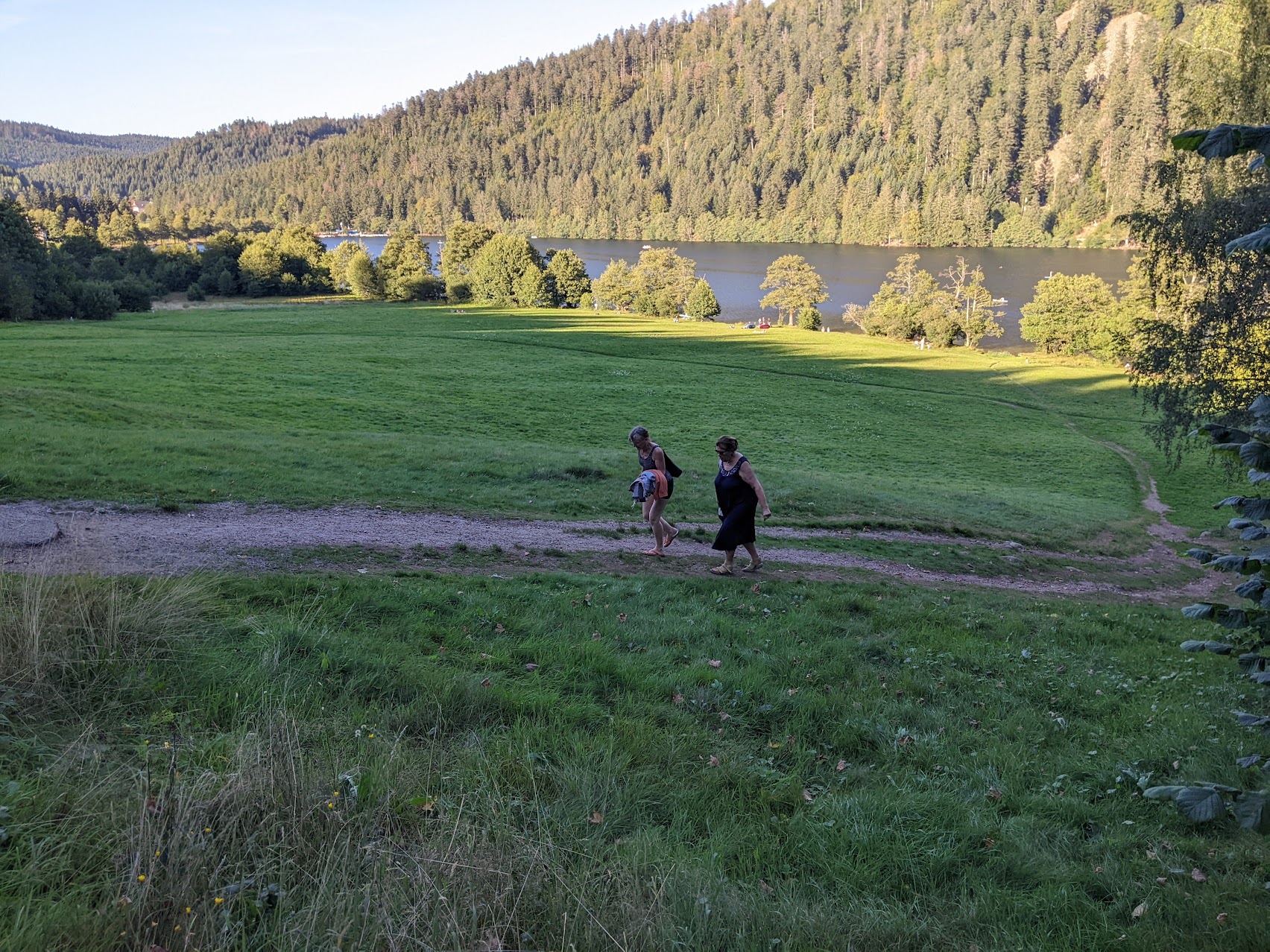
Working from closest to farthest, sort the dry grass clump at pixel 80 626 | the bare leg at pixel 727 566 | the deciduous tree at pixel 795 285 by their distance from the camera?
the dry grass clump at pixel 80 626 < the bare leg at pixel 727 566 < the deciduous tree at pixel 795 285

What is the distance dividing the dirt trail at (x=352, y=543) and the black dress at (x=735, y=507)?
0.92 meters

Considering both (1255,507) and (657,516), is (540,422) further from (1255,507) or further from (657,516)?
(1255,507)

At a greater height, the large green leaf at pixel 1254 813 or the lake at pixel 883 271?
the lake at pixel 883 271

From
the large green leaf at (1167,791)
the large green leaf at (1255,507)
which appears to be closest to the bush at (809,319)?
the large green leaf at (1255,507)

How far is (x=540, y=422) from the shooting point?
109 feet

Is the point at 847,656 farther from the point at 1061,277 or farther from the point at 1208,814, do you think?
the point at 1061,277

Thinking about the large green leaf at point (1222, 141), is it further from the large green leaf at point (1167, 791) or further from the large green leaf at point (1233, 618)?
the large green leaf at point (1167, 791)

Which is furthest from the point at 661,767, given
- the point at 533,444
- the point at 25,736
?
the point at 533,444

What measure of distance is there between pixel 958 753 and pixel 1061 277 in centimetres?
8340

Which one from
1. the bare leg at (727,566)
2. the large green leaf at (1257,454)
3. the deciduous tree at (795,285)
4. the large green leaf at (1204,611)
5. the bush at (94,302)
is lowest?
the bare leg at (727,566)

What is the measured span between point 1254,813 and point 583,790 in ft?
11.5

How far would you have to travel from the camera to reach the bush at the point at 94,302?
213 feet

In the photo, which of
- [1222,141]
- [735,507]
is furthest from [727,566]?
[1222,141]

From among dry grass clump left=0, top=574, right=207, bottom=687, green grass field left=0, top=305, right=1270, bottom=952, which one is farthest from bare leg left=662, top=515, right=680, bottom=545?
dry grass clump left=0, top=574, right=207, bottom=687
